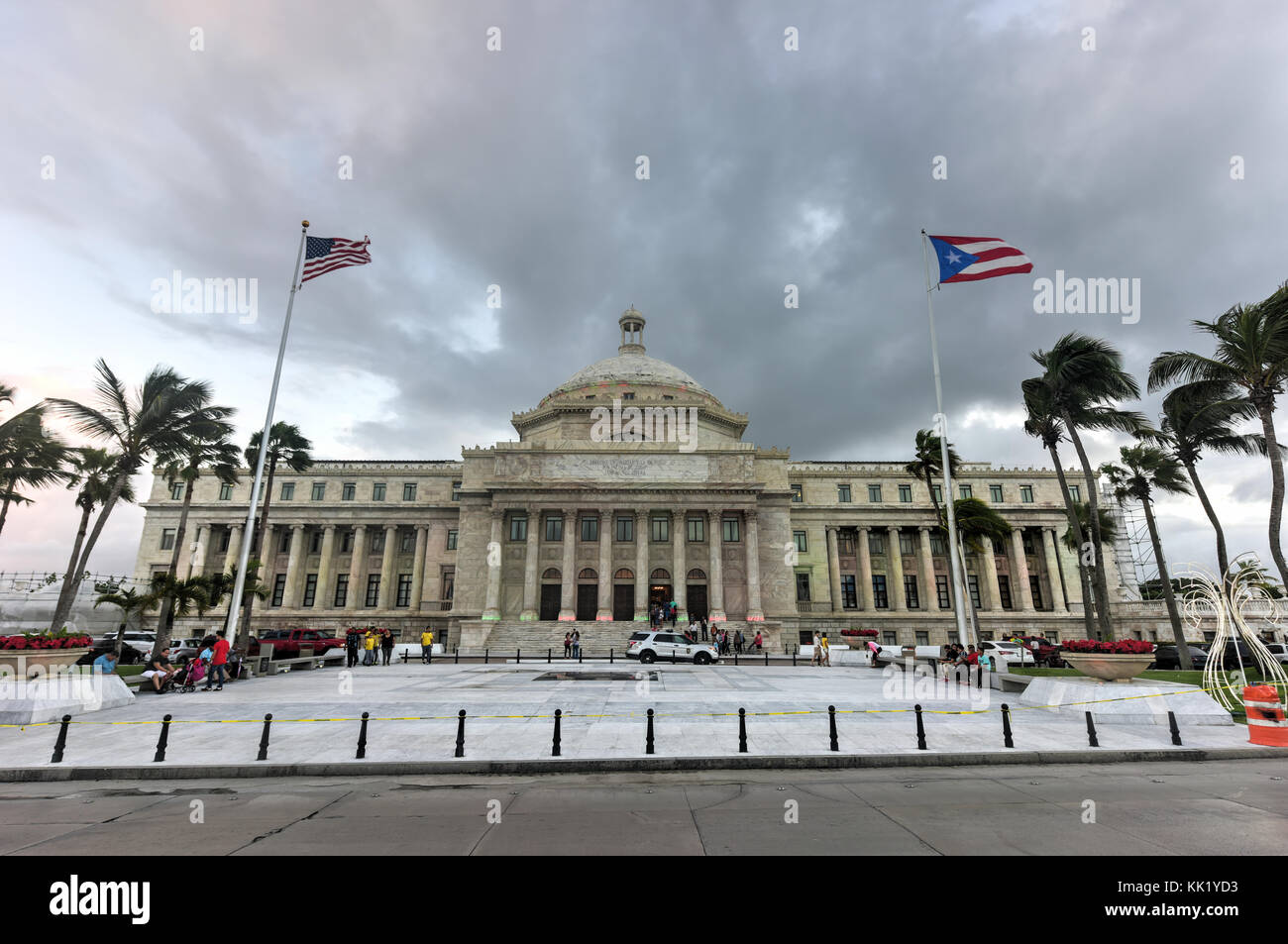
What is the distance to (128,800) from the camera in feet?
27.7

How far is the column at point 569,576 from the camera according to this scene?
50656 millimetres

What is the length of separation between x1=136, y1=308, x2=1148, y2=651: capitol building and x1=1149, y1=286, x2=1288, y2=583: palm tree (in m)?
32.4

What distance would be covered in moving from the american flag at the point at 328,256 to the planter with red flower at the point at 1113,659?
27751 millimetres

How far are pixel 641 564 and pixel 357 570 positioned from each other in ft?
95.4

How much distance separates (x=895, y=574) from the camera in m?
59.6

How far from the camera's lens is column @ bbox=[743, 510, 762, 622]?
51.1 metres

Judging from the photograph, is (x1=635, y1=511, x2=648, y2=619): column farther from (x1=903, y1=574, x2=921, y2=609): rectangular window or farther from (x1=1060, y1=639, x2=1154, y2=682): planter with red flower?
(x1=1060, y1=639, x2=1154, y2=682): planter with red flower

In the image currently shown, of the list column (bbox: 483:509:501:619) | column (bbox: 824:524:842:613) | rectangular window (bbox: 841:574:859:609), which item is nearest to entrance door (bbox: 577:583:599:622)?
column (bbox: 483:509:501:619)

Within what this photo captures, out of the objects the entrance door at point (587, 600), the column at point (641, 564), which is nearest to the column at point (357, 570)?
the entrance door at point (587, 600)

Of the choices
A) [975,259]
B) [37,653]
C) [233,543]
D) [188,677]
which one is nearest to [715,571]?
[975,259]
